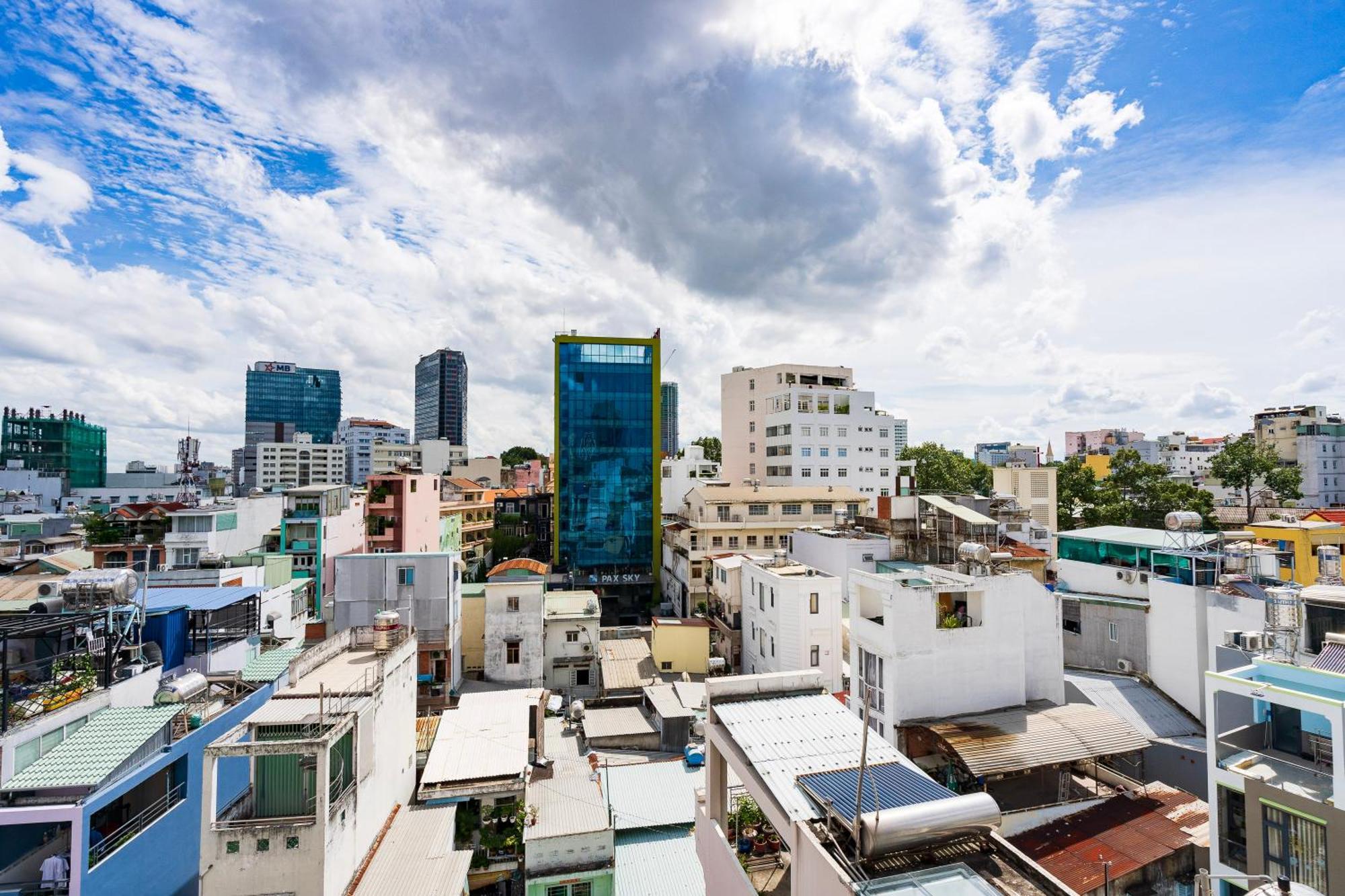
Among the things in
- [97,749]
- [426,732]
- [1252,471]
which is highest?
[1252,471]

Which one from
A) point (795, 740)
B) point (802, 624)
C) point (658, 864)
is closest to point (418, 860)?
point (658, 864)

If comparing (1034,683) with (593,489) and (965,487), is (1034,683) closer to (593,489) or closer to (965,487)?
(593,489)

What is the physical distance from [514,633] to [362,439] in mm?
146991

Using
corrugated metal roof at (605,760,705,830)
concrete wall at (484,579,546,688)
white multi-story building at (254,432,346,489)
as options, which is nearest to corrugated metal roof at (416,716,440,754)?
concrete wall at (484,579,546,688)

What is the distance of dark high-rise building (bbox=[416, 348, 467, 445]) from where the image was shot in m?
180

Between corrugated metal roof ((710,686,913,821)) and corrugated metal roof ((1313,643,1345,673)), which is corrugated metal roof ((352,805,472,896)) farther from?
corrugated metal roof ((1313,643,1345,673))

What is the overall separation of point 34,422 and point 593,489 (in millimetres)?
93469

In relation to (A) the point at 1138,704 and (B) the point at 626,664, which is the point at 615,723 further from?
(A) the point at 1138,704

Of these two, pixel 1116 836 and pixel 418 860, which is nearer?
pixel 418 860

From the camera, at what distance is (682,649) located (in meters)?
29.7

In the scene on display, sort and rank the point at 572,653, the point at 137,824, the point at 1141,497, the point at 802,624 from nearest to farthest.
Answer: the point at 137,824
the point at 802,624
the point at 572,653
the point at 1141,497

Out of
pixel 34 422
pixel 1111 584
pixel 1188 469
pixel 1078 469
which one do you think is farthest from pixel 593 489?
pixel 1188 469

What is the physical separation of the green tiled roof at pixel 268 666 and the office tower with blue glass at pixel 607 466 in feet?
92.5

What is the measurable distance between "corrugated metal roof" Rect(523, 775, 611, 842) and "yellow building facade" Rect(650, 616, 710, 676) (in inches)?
427
